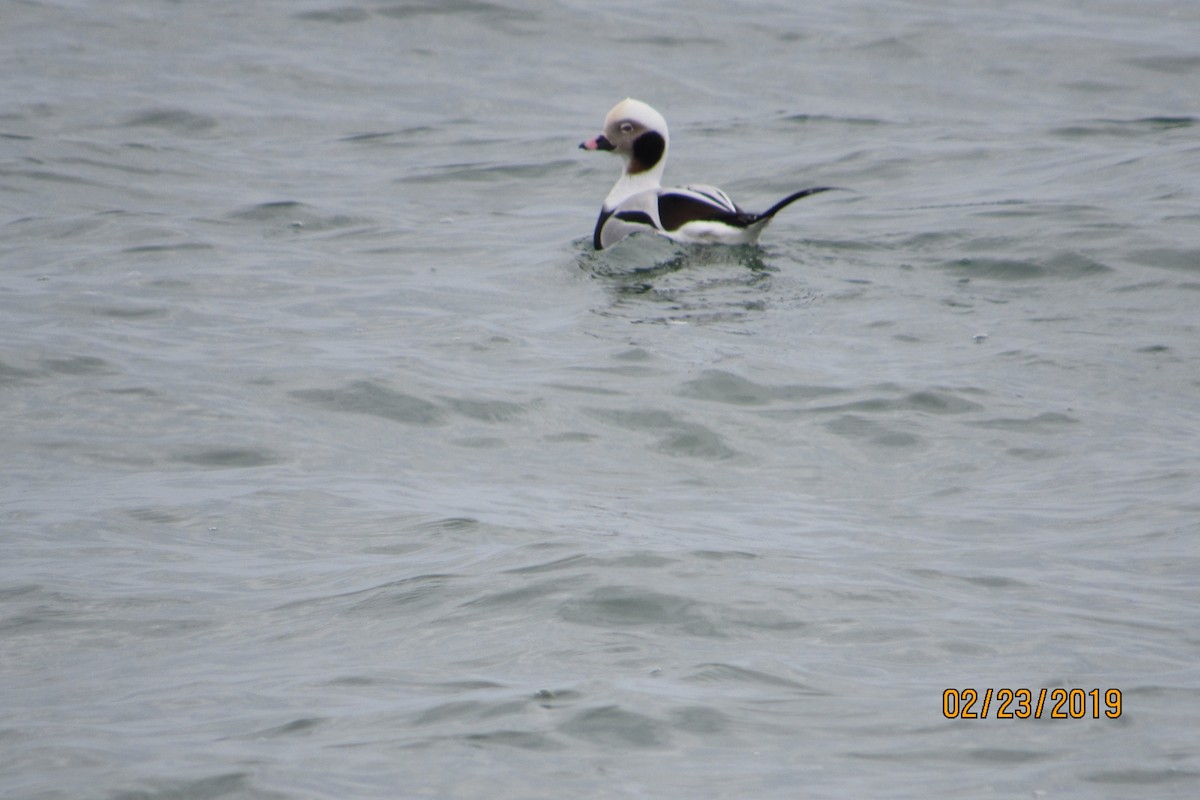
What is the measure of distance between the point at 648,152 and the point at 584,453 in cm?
485

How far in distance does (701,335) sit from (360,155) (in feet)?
17.9

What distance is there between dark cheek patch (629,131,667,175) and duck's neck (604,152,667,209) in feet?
0.10

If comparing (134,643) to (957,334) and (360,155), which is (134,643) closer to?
(957,334)

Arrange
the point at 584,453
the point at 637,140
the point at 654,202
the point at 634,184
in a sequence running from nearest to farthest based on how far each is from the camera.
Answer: the point at 584,453 < the point at 654,202 < the point at 634,184 < the point at 637,140

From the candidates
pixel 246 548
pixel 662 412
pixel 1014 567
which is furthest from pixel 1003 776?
pixel 662 412

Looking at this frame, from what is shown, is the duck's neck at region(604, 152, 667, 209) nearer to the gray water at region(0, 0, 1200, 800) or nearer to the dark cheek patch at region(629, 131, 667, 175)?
the dark cheek patch at region(629, 131, 667, 175)

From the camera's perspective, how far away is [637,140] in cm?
1050

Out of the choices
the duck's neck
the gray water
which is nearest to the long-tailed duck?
the duck's neck

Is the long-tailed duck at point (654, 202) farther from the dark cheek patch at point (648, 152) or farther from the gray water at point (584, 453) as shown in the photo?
the gray water at point (584, 453)

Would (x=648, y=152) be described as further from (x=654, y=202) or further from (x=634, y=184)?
(x=654, y=202)

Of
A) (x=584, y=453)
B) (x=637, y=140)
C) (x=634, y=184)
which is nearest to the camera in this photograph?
(x=584, y=453)

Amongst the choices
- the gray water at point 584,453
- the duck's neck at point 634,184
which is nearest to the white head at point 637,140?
the duck's neck at point 634,184

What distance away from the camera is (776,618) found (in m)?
4.30

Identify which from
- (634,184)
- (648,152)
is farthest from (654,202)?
(648,152)
